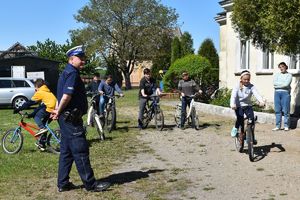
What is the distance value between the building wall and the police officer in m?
9.85

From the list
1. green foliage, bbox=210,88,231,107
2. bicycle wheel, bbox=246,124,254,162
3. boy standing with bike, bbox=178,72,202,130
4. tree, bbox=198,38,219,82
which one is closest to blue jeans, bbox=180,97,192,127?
boy standing with bike, bbox=178,72,202,130

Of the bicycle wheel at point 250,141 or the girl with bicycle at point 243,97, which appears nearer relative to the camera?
the bicycle wheel at point 250,141

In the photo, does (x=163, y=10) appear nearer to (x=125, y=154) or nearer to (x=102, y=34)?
(x=102, y=34)

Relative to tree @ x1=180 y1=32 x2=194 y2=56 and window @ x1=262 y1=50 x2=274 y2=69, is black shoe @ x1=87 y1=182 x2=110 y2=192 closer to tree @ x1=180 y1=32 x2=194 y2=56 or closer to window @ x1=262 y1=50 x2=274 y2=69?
window @ x1=262 y1=50 x2=274 y2=69

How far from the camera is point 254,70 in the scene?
794 inches

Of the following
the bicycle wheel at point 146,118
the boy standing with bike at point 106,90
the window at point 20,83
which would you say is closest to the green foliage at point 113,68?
the window at point 20,83

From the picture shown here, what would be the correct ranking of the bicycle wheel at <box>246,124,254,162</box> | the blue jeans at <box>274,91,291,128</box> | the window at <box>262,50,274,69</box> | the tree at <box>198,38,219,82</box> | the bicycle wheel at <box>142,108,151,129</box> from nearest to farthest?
the bicycle wheel at <box>246,124,254,162</box> < the blue jeans at <box>274,91,291,128</box> < the bicycle wheel at <box>142,108,151,129</box> < the window at <box>262,50,274,69</box> < the tree at <box>198,38,219,82</box>

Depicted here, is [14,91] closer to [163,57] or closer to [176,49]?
[176,49]

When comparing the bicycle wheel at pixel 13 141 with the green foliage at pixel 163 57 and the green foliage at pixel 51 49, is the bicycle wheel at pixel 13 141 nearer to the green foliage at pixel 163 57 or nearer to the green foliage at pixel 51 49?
the green foliage at pixel 163 57

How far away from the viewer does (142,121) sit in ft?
46.9

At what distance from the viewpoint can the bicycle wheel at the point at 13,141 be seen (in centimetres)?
1030

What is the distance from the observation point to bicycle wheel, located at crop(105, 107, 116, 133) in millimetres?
13656

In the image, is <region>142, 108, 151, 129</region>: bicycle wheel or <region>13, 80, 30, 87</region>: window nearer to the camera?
<region>142, 108, 151, 129</region>: bicycle wheel

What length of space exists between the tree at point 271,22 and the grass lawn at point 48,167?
152 inches
